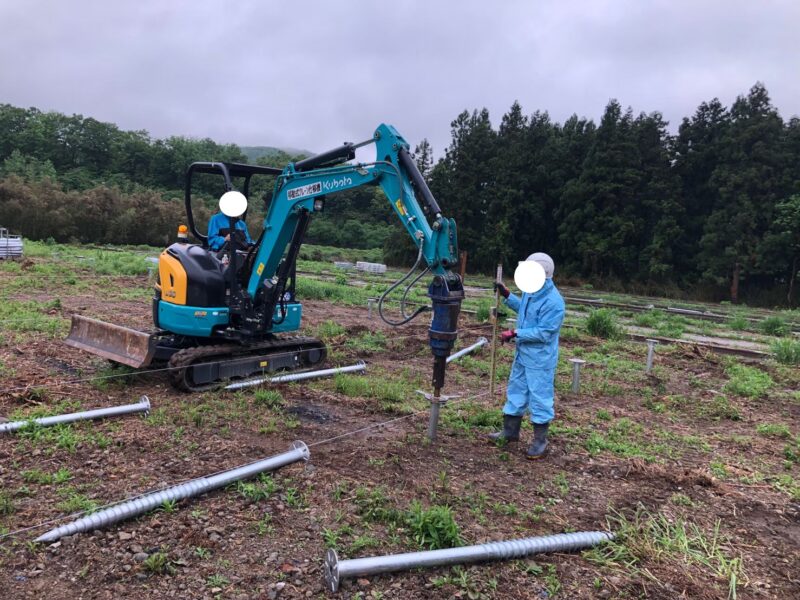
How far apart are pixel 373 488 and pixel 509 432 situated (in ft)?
5.71

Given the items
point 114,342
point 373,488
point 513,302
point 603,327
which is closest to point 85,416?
point 114,342

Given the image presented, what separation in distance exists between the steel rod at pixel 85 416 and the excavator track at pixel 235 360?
697 millimetres

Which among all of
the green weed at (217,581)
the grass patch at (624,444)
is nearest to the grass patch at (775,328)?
the grass patch at (624,444)

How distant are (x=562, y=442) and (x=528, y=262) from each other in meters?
1.87

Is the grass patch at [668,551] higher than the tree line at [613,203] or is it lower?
lower

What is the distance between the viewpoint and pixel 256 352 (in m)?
7.21

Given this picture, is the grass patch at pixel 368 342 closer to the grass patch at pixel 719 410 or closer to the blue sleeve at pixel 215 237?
the blue sleeve at pixel 215 237

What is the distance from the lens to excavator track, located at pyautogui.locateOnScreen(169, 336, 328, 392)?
627 centimetres

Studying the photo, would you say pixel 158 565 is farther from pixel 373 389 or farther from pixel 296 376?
pixel 296 376

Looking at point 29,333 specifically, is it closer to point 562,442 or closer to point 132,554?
point 132,554

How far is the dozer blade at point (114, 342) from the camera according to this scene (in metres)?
6.31

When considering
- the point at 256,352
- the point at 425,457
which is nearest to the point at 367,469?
the point at 425,457

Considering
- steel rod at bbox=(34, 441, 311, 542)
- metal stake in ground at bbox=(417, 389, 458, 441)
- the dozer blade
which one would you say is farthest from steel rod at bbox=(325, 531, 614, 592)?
the dozer blade

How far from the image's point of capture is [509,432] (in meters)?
5.38
